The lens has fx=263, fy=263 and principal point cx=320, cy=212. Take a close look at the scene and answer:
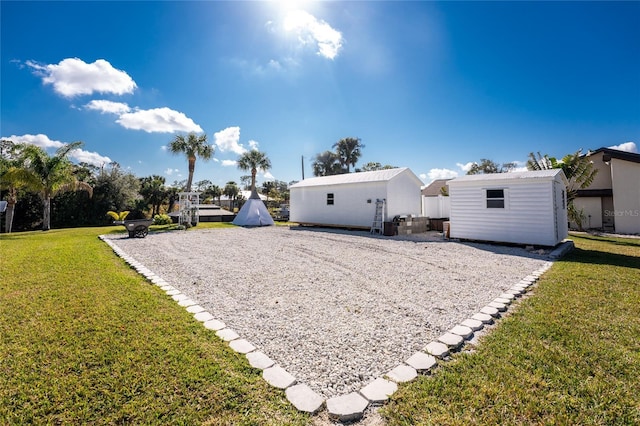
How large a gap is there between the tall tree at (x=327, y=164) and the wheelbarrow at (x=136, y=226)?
864 inches

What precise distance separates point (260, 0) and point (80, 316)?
386 inches

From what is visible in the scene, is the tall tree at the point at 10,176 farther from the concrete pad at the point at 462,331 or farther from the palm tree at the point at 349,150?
the palm tree at the point at 349,150

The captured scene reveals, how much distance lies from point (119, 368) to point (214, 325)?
3.45ft

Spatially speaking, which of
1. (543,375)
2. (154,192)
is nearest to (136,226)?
(543,375)

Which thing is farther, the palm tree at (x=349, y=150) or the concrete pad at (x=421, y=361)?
the palm tree at (x=349, y=150)

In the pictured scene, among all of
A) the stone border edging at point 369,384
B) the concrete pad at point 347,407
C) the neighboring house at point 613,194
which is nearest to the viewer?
the concrete pad at point 347,407

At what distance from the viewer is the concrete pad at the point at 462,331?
2986 mm

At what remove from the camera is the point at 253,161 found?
27.4 meters

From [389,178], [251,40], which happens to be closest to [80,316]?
[251,40]

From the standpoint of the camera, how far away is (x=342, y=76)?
12.7 meters

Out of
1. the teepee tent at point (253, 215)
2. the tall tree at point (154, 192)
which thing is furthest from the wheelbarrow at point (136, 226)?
the tall tree at point (154, 192)

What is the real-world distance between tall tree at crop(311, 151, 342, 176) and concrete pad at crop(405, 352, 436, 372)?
2925 centimetres

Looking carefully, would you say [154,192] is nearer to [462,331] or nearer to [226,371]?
[226,371]

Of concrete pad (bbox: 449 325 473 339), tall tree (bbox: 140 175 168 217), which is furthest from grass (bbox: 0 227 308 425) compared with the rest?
tall tree (bbox: 140 175 168 217)
